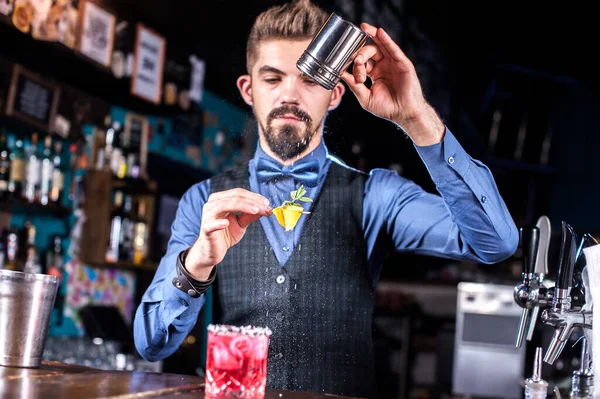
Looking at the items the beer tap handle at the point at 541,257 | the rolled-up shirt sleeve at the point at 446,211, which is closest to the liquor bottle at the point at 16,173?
the rolled-up shirt sleeve at the point at 446,211

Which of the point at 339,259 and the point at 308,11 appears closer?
the point at 339,259

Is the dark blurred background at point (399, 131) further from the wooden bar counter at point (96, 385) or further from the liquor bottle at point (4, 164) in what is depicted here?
the wooden bar counter at point (96, 385)

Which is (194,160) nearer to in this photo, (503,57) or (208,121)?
(208,121)

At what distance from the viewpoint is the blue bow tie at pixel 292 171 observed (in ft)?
6.03

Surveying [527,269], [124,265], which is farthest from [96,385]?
[124,265]

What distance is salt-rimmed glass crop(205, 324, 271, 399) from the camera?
1150 mm

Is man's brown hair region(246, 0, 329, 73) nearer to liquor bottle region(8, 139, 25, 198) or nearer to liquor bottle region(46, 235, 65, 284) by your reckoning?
liquor bottle region(8, 139, 25, 198)

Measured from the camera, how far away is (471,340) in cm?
579

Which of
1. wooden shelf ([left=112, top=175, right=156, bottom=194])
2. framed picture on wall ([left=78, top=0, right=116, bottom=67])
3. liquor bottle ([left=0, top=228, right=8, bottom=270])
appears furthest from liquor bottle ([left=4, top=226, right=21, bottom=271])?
framed picture on wall ([left=78, top=0, right=116, bottom=67])

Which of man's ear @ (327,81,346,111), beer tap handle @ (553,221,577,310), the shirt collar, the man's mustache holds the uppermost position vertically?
man's ear @ (327,81,346,111)

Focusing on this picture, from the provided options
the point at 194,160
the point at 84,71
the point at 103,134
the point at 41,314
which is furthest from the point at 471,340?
the point at 41,314

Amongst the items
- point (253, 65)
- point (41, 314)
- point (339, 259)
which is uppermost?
point (253, 65)

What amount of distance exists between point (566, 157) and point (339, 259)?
6.30 metres

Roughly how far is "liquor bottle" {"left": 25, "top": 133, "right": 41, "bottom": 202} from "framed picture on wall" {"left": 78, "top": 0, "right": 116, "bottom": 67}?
Result: 20.3 inches
